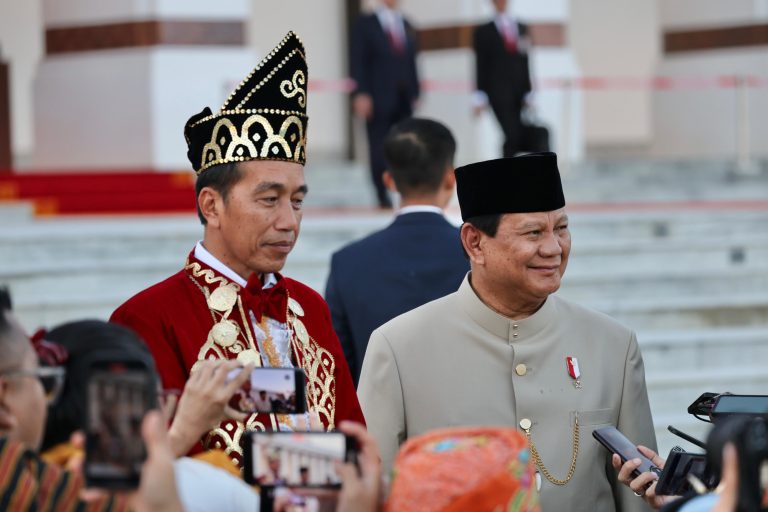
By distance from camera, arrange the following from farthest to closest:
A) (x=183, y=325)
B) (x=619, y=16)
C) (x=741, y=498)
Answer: (x=619, y=16)
(x=183, y=325)
(x=741, y=498)

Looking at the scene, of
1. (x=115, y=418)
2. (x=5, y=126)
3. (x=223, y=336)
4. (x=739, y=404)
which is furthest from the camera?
(x=5, y=126)

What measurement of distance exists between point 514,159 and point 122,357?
5.92 ft

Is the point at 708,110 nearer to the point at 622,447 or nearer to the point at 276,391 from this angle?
the point at 622,447

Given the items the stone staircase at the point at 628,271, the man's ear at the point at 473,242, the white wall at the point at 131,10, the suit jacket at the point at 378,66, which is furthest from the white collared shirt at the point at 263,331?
the white wall at the point at 131,10

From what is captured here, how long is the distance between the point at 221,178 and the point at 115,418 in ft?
4.98

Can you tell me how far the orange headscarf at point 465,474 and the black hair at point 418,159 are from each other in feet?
10.6

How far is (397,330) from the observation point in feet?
14.5

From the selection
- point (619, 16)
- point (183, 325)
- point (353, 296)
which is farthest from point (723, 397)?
point (619, 16)

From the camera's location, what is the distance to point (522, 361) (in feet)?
14.3

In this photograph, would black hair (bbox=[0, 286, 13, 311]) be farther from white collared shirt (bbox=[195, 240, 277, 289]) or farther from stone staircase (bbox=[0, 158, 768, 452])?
stone staircase (bbox=[0, 158, 768, 452])

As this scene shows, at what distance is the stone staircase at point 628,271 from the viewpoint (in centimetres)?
920

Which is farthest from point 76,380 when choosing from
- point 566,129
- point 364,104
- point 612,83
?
point 612,83

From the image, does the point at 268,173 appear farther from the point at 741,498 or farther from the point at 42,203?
the point at 42,203

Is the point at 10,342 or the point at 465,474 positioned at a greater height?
the point at 10,342
